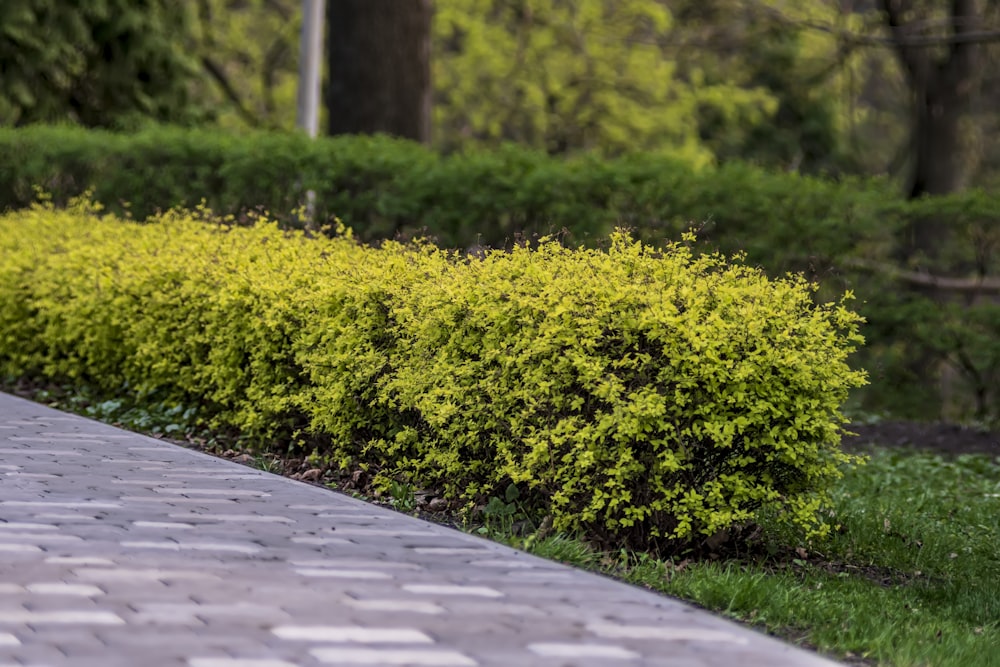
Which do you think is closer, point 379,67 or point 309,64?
point 309,64

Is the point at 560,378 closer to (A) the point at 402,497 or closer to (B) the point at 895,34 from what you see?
(A) the point at 402,497

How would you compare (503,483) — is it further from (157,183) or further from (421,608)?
(157,183)

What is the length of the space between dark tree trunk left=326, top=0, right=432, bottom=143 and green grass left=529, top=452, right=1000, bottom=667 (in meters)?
9.32

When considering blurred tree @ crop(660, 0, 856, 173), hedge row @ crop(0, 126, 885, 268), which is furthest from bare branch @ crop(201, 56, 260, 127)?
hedge row @ crop(0, 126, 885, 268)

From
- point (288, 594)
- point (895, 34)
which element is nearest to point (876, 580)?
point (288, 594)

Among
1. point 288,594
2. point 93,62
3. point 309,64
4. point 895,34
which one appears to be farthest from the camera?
point 93,62

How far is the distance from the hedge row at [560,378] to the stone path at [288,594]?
0.70 meters

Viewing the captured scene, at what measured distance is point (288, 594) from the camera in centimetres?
545

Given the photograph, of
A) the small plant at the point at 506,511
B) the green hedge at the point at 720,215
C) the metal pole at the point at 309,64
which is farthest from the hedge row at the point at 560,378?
the metal pole at the point at 309,64

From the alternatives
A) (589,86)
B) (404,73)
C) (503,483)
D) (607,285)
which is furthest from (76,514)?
(589,86)

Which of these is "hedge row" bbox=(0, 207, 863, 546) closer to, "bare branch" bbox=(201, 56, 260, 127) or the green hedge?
the green hedge

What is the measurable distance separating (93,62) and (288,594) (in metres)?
22.2

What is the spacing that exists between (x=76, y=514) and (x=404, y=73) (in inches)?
466

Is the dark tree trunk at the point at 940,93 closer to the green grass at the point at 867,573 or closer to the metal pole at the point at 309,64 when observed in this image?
the metal pole at the point at 309,64
